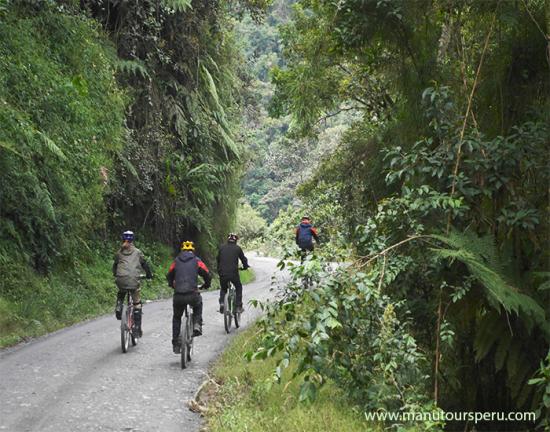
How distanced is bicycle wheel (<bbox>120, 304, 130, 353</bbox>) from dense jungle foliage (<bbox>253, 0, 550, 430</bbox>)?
16.3ft

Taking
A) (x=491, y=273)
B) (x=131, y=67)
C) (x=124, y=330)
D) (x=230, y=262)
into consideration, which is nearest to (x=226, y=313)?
(x=230, y=262)

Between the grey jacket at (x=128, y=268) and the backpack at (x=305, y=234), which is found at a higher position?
the backpack at (x=305, y=234)

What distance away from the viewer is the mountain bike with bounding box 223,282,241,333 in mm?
13805

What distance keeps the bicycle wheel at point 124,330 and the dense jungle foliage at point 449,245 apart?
16.3 feet

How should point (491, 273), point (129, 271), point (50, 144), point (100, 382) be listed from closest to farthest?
point (491, 273)
point (100, 382)
point (129, 271)
point (50, 144)

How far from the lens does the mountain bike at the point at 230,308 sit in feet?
45.3

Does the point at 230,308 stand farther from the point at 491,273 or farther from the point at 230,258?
the point at 491,273

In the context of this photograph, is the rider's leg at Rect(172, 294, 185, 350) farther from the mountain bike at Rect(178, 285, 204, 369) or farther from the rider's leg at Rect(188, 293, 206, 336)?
the rider's leg at Rect(188, 293, 206, 336)

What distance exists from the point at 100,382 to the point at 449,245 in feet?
17.9

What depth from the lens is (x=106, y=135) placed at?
58.0 ft

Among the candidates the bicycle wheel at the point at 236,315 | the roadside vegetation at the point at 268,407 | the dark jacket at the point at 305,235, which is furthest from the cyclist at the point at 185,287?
the dark jacket at the point at 305,235

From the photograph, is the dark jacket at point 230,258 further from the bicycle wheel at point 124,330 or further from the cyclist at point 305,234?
the cyclist at point 305,234

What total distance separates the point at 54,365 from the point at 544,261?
737cm

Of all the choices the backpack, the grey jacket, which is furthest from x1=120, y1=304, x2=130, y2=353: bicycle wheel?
the backpack
